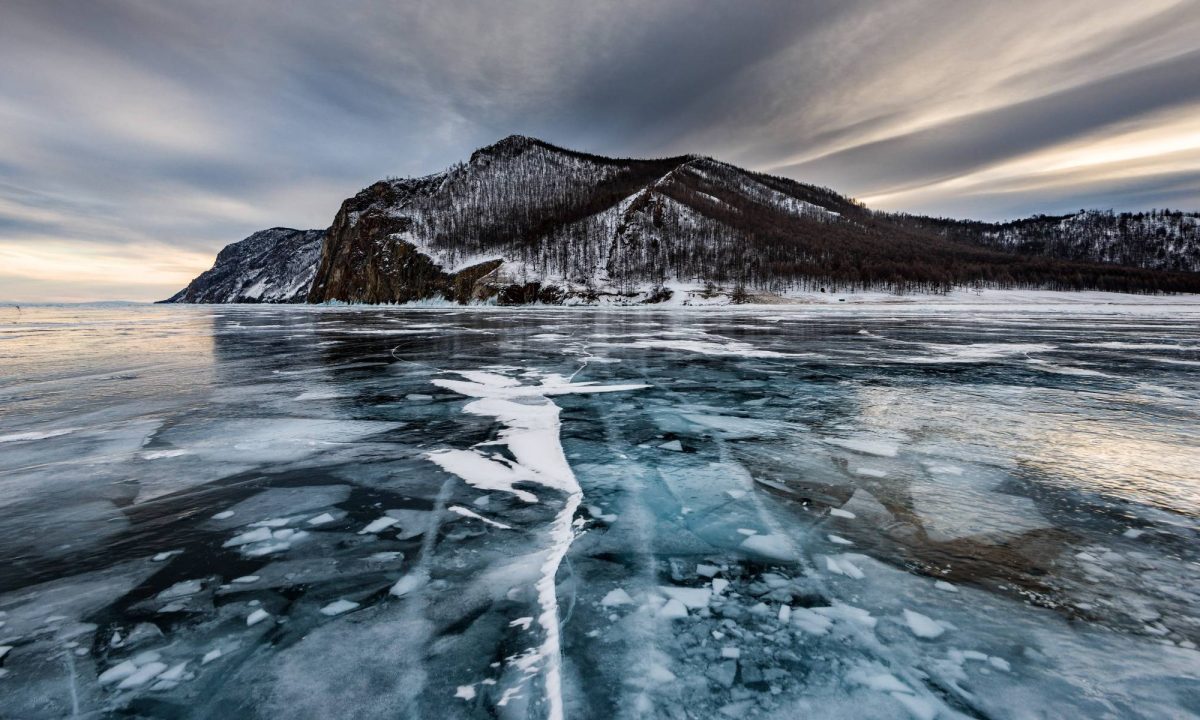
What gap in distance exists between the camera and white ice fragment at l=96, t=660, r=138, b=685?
Result: 2.25 m

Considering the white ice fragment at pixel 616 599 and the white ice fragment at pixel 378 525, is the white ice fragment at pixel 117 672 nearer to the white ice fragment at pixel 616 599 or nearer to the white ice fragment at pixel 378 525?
the white ice fragment at pixel 378 525

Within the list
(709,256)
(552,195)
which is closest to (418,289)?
(552,195)

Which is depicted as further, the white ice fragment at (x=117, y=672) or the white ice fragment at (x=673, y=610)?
the white ice fragment at (x=673, y=610)

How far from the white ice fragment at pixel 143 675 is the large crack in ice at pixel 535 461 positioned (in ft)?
5.46

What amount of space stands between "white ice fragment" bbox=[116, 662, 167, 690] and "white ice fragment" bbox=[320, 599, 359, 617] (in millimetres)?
678

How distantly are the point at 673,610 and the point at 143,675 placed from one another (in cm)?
253

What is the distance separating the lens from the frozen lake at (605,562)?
2.19 metres

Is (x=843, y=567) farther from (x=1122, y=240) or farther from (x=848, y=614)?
(x=1122, y=240)

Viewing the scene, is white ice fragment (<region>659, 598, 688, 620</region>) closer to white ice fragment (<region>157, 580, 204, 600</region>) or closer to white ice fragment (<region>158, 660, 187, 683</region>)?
white ice fragment (<region>158, 660, 187, 683</region>)

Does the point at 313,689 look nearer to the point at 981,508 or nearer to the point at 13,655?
the point at 13,655

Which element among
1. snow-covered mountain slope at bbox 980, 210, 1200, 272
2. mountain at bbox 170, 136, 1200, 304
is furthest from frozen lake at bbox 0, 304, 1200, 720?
snow-covered mountain slope at bbox 980, 210, 1200, 272

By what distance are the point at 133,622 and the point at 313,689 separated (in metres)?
1.31

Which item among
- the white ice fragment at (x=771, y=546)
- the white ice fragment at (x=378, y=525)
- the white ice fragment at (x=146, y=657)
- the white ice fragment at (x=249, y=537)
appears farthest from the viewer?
the white ice fragment at (x=378, y=525)

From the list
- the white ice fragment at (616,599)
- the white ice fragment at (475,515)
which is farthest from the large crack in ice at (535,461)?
the white ice fragment at (475,515)
